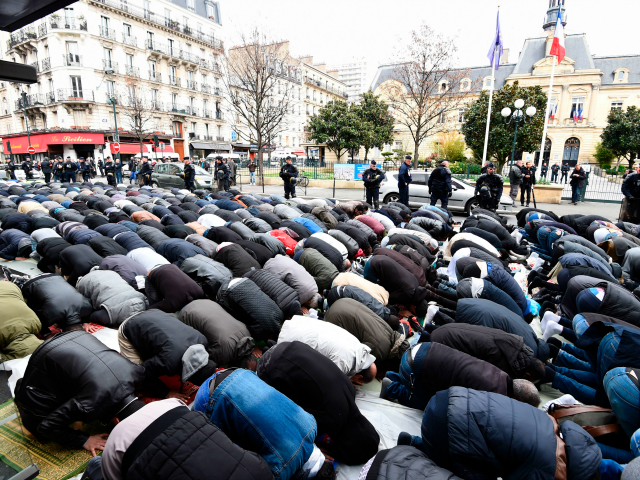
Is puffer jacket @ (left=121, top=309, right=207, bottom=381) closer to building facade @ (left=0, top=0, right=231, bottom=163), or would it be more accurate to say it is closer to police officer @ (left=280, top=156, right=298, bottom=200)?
police officer @ (left=280, top=156, right=298, bottom=200)

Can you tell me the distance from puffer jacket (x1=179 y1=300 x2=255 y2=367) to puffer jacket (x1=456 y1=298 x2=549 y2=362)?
2229mm

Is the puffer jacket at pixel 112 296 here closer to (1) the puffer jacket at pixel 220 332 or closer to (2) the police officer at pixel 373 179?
(1) the puffer jacket at pixel 220 332

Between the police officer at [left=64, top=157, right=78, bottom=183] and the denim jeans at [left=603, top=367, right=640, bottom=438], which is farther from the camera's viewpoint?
the police officer at [left=64, top=157, right=78, bottom=183]

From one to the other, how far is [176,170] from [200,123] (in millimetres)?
25086

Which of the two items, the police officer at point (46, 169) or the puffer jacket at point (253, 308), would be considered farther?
the police officer at point (46, 169)

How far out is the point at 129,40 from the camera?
34312 mm

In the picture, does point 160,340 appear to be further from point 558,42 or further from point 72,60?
point 72,60

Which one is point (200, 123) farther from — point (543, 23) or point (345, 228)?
point (543, 23)

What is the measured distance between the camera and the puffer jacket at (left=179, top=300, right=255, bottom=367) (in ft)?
11.3

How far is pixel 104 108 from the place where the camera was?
3250cm

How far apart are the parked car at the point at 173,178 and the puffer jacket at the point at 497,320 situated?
657 inches

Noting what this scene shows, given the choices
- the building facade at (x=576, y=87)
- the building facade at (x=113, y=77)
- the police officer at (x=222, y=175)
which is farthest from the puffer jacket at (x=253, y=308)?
the building facade at (x=576, y=87)

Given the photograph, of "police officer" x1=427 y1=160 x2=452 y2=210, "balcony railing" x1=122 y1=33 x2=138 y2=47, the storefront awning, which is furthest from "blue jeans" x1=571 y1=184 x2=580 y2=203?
"balcony railing" x1=122 y1=33 x2=138 y2=47

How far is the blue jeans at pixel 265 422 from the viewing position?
230cm
